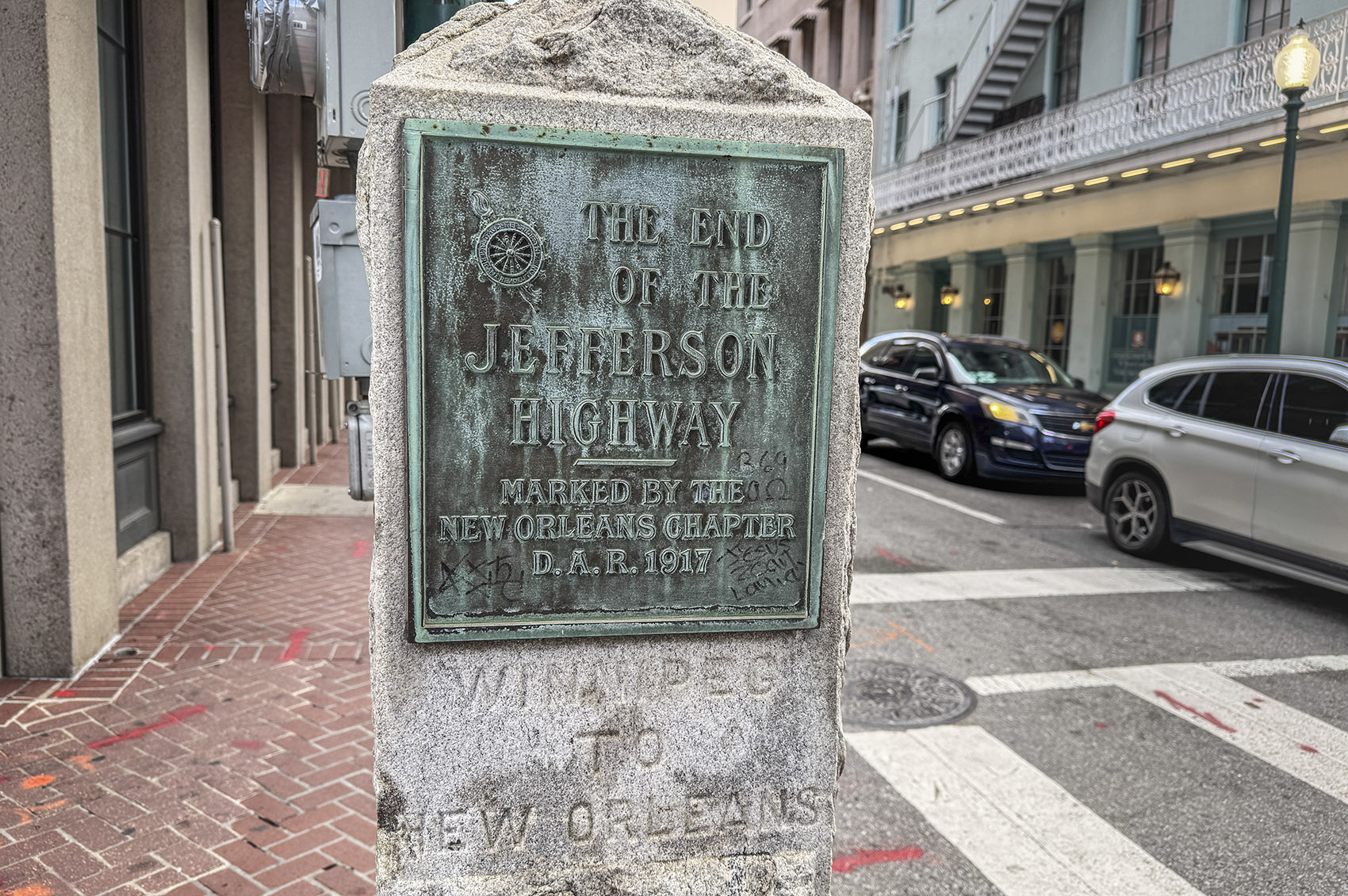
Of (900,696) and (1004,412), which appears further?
(1004,412)

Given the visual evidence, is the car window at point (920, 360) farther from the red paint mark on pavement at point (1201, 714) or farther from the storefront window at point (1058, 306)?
the red paint mark on pavement at point (1201, 714)

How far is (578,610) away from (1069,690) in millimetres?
3743

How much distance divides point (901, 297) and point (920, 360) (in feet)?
42.6

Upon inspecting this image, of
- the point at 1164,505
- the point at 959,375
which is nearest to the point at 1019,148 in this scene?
the point at 959,375

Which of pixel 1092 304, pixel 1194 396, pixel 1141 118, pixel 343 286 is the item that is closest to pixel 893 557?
pixel 1194 396

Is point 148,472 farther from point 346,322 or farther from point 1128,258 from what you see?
point 1128,258

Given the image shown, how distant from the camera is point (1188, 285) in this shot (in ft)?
54.9

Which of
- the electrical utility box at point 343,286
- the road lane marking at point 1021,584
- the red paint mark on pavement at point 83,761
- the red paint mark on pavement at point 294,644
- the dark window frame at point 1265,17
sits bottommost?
the road lane marking at point 1021,584

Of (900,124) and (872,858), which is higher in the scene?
(900,124)

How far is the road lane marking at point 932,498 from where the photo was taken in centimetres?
1032

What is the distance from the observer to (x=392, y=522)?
246cm

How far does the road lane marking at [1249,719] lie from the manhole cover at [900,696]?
99 centimetres

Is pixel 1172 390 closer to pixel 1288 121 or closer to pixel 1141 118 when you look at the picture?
pixel 1288 121

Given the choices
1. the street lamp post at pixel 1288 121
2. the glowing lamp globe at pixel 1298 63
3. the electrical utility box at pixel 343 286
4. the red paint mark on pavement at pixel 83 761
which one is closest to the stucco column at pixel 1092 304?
the street lamp post at pixel 1288 121
